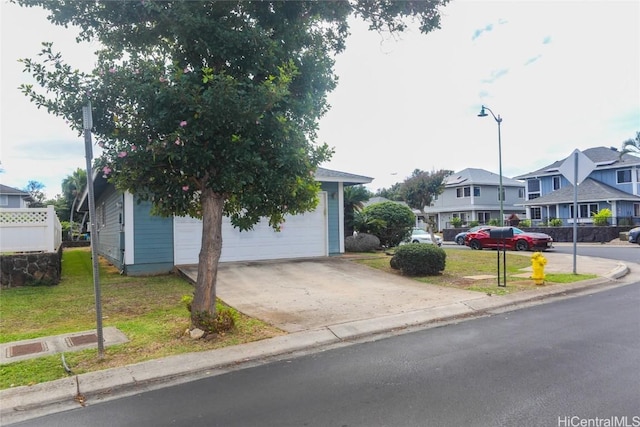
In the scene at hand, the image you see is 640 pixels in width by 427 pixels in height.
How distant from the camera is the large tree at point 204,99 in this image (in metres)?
5.38

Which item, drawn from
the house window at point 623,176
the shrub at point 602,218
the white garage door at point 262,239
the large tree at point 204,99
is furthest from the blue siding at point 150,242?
the house window at point 623,176

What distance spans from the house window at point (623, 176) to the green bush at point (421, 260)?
33261 mm

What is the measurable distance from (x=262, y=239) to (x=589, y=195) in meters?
31.7

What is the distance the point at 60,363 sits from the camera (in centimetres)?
514

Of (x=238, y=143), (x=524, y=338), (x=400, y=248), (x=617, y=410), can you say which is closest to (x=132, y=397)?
(x=238, y=143)

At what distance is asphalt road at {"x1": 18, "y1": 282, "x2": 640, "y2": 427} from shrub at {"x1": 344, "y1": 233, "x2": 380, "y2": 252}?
37.6 ft

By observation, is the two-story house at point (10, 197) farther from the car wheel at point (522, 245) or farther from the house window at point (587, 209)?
the house window at point (587, 209)

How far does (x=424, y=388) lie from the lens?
4.25 meters

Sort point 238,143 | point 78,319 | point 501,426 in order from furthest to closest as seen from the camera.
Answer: point 78,319 → point 238,143 → point 501,426

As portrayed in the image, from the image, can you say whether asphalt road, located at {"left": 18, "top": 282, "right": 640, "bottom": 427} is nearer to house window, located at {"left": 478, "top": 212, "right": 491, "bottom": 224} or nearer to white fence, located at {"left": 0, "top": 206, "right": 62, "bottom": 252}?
white fence, located at {"left": 0, "top": 206, "right": 62, "bottom": 252}

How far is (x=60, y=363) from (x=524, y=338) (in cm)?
592

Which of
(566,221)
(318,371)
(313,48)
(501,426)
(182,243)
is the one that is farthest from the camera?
(566,221)

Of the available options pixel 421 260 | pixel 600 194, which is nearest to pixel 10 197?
pixel 421 260

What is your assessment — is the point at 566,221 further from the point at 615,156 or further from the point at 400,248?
the point at 400,248
